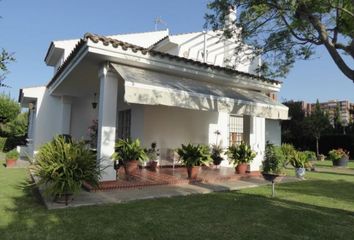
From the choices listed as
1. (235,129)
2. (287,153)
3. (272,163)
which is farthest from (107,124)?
(287,153)

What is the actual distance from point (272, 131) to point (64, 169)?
33.9 meters

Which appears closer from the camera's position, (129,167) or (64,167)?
(64,167)

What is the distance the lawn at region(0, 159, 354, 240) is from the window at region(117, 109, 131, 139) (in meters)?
10.7

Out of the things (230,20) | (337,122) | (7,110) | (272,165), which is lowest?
(272,165)

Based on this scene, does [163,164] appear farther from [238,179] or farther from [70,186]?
[70,186]

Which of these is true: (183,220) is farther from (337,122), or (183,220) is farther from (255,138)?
(337,122)

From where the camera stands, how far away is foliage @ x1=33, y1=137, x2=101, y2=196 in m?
10.8

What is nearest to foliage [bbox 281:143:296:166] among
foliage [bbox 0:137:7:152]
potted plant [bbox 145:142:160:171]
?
potted plant [bbox 145:142:160:171]

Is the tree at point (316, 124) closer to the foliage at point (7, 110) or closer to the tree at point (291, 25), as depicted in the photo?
the tree at point (291, 25)

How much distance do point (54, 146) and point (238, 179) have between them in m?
9.95

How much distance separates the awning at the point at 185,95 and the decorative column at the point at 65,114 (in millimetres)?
12608

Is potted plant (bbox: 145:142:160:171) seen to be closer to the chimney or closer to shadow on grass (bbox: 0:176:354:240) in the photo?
shadow on grass (bbox: 0:176:354:240)

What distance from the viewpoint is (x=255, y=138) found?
20219 millimetres

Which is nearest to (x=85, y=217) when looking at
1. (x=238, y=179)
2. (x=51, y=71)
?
(x=238, y=179)
